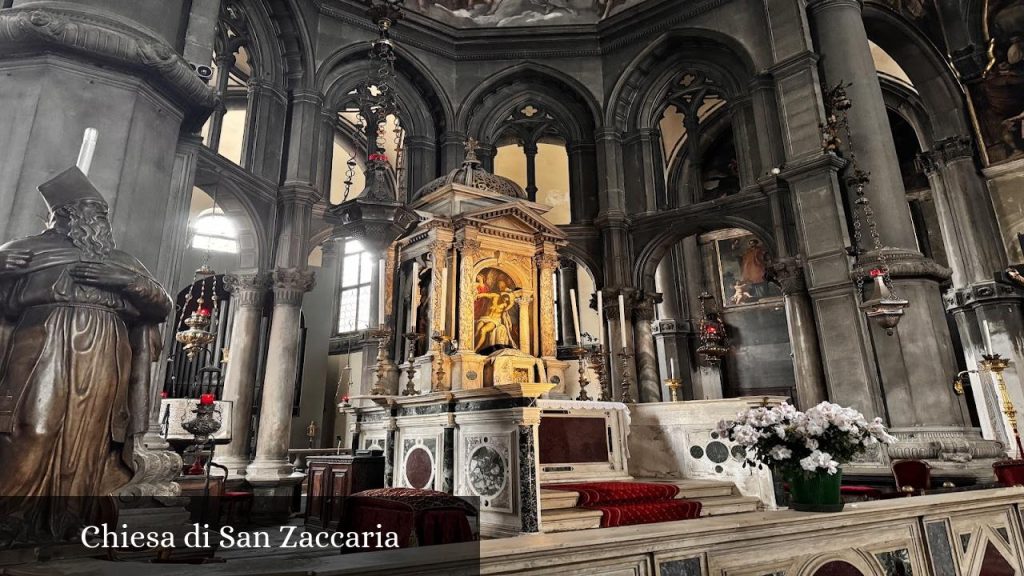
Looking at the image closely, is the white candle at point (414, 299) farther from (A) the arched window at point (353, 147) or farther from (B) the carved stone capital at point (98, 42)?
(A) the arched window at point (353, 147)

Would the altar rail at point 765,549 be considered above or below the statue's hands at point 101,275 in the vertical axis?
below

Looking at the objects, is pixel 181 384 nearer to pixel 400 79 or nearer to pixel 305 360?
pixel 305 360

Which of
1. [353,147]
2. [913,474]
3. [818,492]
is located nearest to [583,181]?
[353,147]

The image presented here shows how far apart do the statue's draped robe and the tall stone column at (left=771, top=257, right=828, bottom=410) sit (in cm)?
944

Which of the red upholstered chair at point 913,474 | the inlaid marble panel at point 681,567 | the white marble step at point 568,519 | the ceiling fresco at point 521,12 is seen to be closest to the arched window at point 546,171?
the ceiling fresco at point 521,12

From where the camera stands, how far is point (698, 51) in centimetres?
1257

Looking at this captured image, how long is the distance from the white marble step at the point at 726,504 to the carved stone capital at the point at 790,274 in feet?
16.3

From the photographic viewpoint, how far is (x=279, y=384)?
986 centimetres

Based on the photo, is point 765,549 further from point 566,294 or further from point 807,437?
point 566,294

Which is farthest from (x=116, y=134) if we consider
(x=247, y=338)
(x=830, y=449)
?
(x=830, y=449)

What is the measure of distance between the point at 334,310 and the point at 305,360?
228cm

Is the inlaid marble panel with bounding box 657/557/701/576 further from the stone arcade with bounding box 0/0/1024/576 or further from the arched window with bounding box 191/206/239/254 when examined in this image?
the arched window with bounding box 191/206/239/254

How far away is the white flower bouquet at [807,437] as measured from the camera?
3193mm

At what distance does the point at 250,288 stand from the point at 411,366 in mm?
4630
